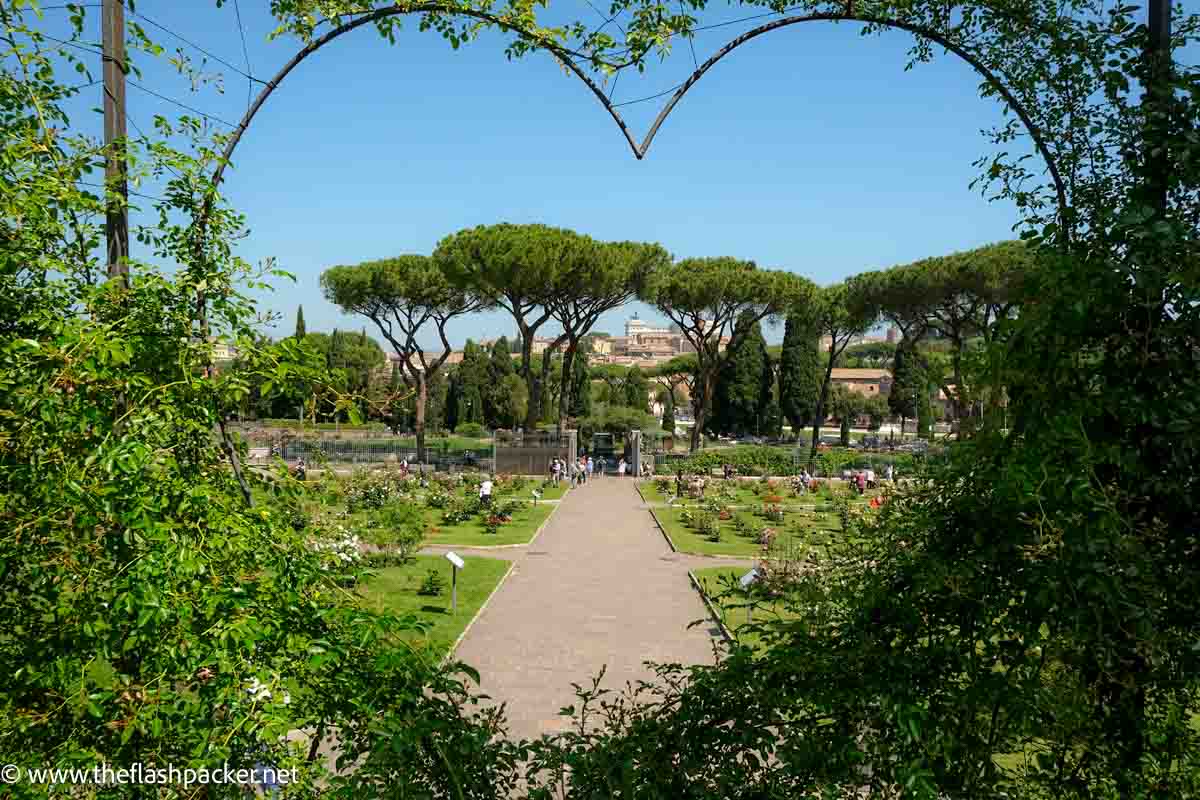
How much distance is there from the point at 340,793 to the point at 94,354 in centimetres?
114

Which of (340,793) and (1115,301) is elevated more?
(1115,301)

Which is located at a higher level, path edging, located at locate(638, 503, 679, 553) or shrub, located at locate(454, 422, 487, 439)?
shrub, located at locate(454, 422, 487, 439)

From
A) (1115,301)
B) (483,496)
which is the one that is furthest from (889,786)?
(483,496)

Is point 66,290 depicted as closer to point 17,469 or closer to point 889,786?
point 17,469

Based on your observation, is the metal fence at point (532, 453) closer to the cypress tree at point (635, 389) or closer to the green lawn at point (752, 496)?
the green lawn at point (752, 496)

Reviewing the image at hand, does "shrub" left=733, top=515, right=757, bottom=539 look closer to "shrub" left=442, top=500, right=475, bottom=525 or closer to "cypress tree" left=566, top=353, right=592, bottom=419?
"shrub" left=442, top=500, right=475, bottom=525

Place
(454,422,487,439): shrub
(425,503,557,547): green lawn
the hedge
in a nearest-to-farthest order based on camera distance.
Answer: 1. (425,503,557,547): green lawn
2. the hedge
3. (454,422,487,439): shrub

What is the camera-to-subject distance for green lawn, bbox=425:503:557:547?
15.3 m

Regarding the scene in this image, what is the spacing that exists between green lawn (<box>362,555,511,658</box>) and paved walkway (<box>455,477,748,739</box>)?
0.74ft

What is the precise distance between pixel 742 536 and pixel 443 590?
24.7 feet

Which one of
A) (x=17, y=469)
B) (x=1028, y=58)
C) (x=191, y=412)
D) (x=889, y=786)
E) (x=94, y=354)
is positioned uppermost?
(x=1028, y=58)

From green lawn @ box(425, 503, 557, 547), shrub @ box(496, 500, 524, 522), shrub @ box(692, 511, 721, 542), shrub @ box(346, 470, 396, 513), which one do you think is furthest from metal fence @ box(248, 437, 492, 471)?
shrub @ box(692, 511, 721, 542)

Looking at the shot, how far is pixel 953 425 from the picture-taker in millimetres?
2186

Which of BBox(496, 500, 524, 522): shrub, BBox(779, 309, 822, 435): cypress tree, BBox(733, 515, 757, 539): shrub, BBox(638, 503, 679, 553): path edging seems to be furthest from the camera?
BBox(779, 309, 822, 435): cypress tree
